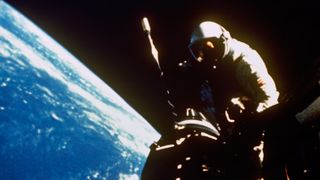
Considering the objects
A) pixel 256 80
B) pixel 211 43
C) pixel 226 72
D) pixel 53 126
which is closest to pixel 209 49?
pixel 211 43

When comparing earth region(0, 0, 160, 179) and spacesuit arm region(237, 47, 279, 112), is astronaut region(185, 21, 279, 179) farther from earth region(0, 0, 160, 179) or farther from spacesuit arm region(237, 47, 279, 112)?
earth region(0, 0, 160, 179)

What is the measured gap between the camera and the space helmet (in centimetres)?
397

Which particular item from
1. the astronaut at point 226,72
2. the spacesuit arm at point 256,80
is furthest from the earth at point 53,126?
the spacesuit arm at point 256,80

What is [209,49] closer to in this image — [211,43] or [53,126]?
[211,43]

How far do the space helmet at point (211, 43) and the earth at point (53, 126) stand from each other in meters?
4.58

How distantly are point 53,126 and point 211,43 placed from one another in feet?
35.2

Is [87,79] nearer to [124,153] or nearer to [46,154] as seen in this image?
[124,153]

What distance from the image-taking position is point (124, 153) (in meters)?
17.2

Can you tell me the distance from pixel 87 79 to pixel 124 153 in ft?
37.0

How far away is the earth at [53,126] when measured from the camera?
1016 centimetres

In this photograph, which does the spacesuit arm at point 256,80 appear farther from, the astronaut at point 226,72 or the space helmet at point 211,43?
the space helmet at point 211,43

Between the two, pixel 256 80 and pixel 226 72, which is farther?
pixel 226 72

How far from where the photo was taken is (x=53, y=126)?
41.9 feet

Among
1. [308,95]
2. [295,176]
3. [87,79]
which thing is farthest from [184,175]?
[87,79]
